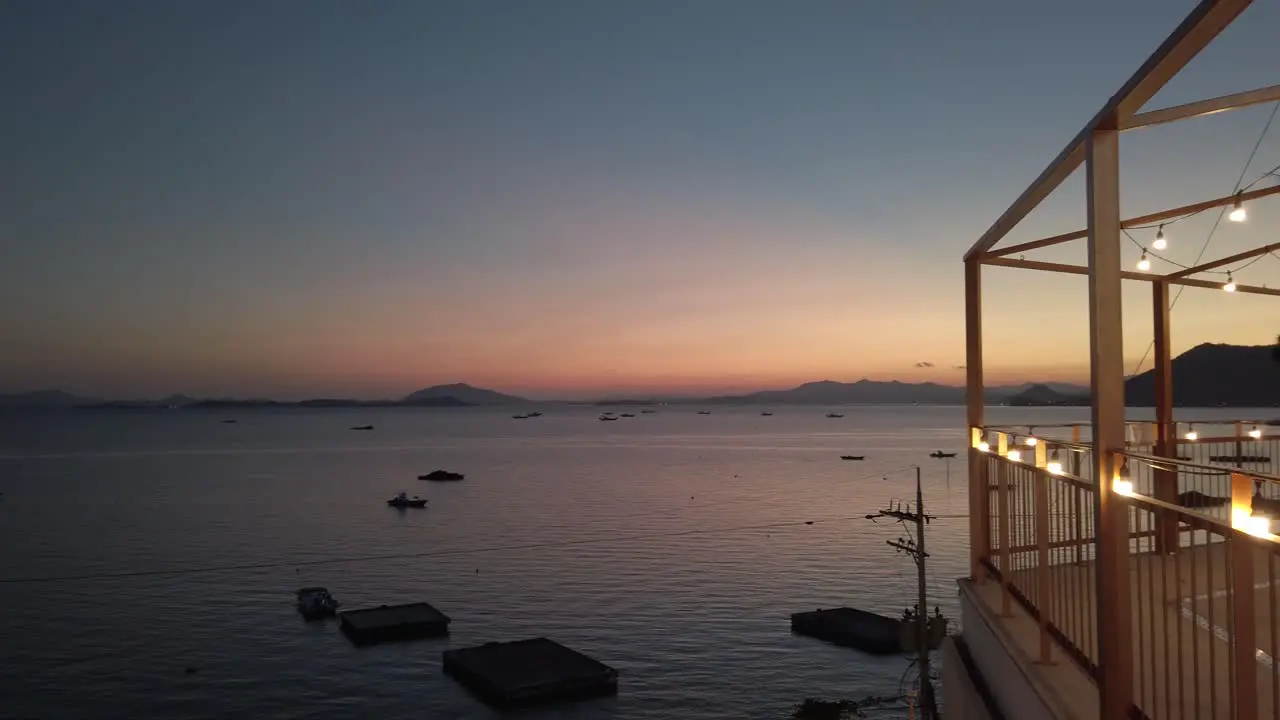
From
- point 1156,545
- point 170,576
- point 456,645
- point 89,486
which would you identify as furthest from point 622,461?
point 1156,545

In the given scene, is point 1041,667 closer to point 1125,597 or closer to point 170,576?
point 1125,597

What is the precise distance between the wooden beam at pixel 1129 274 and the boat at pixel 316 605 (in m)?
30.8

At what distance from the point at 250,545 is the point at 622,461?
199ft

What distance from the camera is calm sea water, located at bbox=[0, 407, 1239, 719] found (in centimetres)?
2561

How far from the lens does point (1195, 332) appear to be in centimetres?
1731

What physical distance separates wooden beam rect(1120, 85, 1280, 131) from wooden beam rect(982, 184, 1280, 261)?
2.88 m

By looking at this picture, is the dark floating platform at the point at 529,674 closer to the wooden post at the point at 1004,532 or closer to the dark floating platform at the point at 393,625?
the dark floating platform at the point at 393,625

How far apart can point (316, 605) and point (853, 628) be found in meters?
19.1

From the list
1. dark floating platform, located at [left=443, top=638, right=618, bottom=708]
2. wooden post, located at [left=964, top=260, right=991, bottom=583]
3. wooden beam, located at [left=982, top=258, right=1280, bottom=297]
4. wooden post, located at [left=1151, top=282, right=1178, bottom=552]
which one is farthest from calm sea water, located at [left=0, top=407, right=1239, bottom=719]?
wooden post, located at [left=964, top=260, right=991, bottom=583]

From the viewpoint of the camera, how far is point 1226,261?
9266 millimetres

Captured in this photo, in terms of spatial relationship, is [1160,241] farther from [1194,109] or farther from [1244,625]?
[1244,625]

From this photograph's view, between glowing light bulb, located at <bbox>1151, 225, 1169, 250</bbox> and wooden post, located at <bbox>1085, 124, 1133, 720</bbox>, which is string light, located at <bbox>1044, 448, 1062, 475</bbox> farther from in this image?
glowing light bulb, located at <bbox>1151, 225, 1169, 250</bbox>

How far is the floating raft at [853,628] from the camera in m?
28.9

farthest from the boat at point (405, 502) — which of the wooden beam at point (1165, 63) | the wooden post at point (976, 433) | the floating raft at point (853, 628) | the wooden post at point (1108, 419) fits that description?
the wooden post at point (1108, 419)
